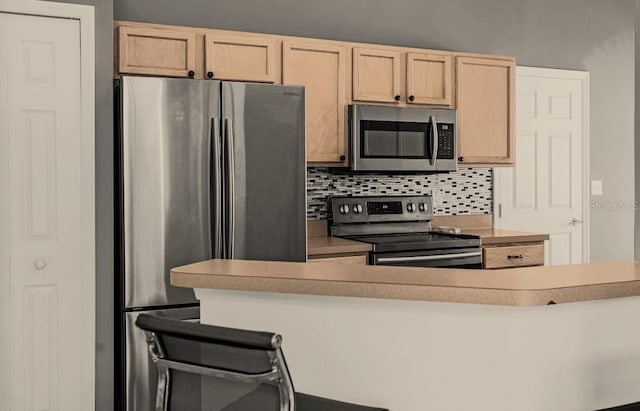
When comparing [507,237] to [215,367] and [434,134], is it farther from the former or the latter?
[215,367]

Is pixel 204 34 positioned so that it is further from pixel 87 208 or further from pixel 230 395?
pixel 230 395

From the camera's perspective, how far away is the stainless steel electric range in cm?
413

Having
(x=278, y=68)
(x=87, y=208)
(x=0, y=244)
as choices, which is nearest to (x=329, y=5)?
(x=278, y=68)

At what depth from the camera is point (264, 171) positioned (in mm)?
3605

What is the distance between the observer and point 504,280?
74.1 inches

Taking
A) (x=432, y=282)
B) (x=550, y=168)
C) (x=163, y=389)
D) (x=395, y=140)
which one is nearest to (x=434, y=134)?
(x=395, y=140)

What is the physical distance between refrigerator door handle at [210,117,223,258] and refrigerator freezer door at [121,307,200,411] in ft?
1.32

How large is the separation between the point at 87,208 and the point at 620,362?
2.49 meters

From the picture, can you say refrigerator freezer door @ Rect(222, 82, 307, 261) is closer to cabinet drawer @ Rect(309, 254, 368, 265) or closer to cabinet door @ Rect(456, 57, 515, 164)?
cabinet drawer @ Rect(309, 254, 368, 265)

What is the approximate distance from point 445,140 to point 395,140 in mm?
372

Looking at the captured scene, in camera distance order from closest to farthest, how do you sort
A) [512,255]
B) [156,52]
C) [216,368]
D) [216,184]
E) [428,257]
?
[216,368] < [216,184] < [156,52] < [428,257] < [512,255]

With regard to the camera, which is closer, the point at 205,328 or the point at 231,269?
the point at 205,328

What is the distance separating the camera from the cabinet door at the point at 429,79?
4.53 m

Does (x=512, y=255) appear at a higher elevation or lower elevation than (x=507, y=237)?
lower
